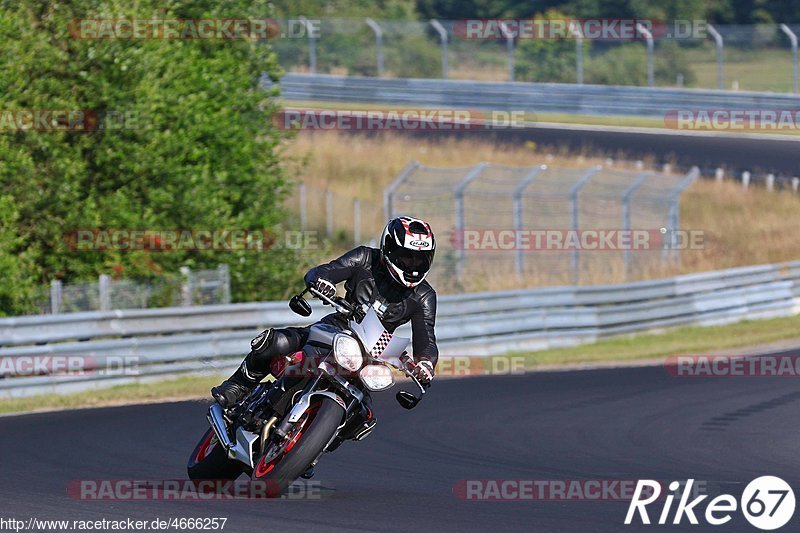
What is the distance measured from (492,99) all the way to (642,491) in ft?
101

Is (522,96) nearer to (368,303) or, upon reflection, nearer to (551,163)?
(551,163)

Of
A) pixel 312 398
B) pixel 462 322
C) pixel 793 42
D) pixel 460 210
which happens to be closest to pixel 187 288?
pixel 462 322

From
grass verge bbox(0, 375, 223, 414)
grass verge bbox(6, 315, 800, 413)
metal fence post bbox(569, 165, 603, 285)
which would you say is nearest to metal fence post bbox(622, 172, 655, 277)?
metal fence post bbox(569, 165, 603, 285)

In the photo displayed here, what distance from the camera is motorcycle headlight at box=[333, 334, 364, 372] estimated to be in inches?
290

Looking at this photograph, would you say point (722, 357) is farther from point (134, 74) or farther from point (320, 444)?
point (320, 444)

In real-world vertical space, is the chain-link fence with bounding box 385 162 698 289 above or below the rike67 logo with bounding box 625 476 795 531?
below

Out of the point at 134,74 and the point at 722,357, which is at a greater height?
the point at 134,74

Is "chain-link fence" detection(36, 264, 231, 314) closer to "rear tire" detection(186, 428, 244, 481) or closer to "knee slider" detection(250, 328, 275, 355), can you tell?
"rear tire" detection(186, 428, 244, 481)

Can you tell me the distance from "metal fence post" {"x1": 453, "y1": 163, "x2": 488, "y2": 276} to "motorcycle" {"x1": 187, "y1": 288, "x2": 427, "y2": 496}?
14136 mm

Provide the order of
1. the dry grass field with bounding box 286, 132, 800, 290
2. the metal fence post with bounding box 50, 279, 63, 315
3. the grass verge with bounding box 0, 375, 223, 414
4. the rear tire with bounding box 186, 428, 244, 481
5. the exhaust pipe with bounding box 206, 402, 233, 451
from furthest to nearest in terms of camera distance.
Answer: the dry grass field with bounding box 286, 132, 800, 290 → the metal fence post with bounding box 50, 279, 63, 315 → the grass verge with bounding box 0, 375, 223, 414 → the rear tire with bounding box 186, 428, 244, 481 → the exhaust pipe with bounding box 206, 402, 233, 451

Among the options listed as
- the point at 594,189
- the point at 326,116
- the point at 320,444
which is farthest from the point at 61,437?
the point at 326,116

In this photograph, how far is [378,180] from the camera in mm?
33562

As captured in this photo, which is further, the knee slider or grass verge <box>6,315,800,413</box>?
grass verge <box>6,315,800,413</box>

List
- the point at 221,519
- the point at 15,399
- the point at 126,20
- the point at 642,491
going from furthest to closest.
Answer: the point at 126,20
the point at 15,399
the point at 642,491
the point at 221,519
